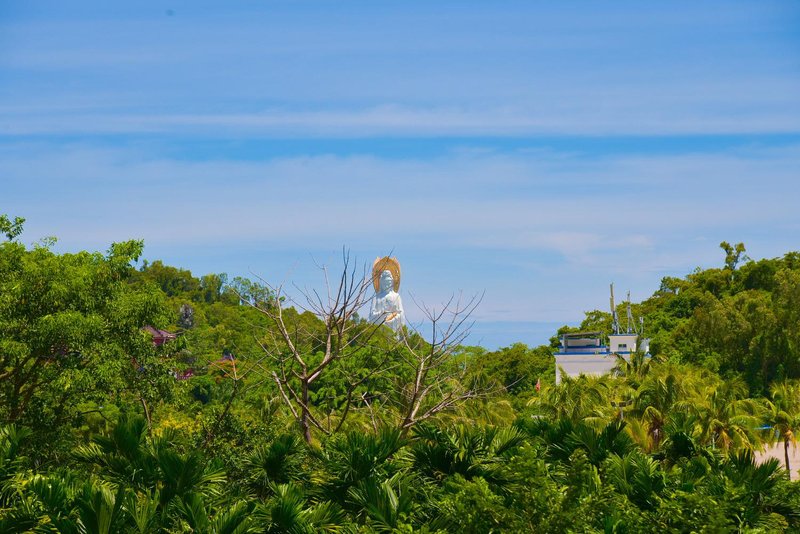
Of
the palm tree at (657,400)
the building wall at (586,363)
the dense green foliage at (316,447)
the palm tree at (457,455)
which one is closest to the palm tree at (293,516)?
the dense green foliage at (316,447)

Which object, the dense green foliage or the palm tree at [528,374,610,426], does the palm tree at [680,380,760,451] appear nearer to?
the dense green foliage

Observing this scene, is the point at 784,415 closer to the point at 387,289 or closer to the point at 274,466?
the point at 274,466

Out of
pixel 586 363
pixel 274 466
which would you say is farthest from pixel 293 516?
pixel 586 363

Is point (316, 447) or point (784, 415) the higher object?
point (784, 415)

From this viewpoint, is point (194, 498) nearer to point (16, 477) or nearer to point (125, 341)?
point (16, 477)

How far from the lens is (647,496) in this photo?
591 inches

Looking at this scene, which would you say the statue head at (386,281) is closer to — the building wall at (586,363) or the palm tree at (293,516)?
the building wall at (586,363)

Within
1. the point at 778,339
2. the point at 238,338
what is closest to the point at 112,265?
the point at 778,339

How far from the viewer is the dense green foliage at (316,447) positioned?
12727 mm

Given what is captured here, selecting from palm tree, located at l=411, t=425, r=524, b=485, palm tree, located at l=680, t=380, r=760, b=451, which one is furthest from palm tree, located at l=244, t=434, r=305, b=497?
palm tree, located at l=680, t=380, r=760, b=451

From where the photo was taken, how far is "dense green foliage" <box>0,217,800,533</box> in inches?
501

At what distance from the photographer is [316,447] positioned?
17141 millimetres

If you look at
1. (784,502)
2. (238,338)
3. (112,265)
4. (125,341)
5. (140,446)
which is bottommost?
(784,502)

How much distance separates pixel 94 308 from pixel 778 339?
50.2 meters
